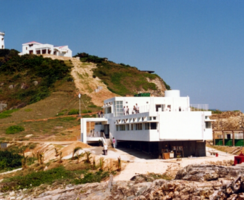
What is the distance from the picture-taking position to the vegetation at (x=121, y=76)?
290 ft

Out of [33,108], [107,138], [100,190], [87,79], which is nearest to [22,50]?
[87,79]

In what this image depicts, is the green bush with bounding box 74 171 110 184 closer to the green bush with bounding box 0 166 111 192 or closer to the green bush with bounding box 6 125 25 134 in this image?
the green bush with bounding box 0 166 111 192

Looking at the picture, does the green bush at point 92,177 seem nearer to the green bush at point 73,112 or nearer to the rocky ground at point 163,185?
the rocky ground at point 163,185

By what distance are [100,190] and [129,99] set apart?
2156cm

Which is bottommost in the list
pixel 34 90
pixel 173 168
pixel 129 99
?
pixel 173 168

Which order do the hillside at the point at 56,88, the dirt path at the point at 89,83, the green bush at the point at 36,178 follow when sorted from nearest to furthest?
1. the green bush at the point at 36,178
2. the hillside at the point at 56,88
3. the dirt path at the point at 89,83

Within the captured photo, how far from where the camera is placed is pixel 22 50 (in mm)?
108438

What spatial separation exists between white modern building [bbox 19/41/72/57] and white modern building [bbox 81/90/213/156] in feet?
232

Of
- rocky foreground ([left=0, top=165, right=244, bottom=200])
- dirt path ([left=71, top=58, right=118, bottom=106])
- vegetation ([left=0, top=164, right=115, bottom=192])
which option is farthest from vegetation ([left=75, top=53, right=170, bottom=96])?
rocky foreground ([left=0, top=165, right=244, bottom=200])

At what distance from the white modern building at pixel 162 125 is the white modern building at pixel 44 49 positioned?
70622mm

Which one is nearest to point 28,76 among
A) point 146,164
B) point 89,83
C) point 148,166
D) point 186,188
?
point 89,83

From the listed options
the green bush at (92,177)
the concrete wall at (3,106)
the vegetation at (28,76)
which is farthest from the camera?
the vegetation at (28,76)

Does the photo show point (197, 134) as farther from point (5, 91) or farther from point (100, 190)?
point (5, 91)

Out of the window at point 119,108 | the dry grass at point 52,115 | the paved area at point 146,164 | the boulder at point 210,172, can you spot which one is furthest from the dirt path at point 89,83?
the boulder at point 210,172
